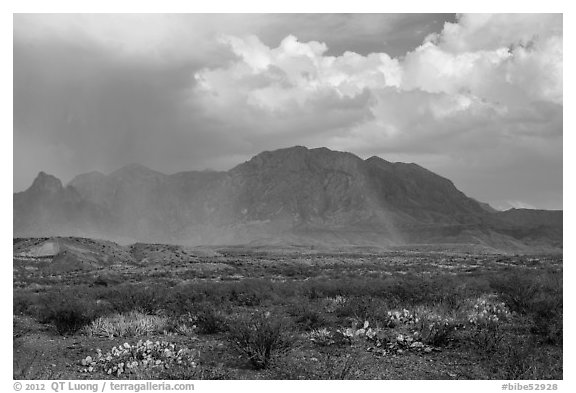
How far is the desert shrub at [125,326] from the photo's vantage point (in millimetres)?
11727

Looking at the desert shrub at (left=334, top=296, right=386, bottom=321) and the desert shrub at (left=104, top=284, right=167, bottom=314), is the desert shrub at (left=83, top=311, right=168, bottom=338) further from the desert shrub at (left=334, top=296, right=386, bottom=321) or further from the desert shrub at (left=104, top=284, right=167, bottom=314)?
the desert shrub at (left=334, top=296, right=386, bottom=321)

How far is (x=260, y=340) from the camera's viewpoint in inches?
364

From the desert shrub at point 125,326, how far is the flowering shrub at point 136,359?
2098 mm

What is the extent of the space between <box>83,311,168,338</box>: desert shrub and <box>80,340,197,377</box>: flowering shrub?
210 centimetres

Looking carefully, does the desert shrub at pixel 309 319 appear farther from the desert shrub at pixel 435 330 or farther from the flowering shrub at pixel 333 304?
the desert shrub at pixel 435 330

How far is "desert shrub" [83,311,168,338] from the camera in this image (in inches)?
462

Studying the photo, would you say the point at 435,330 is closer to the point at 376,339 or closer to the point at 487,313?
the point at 376,339

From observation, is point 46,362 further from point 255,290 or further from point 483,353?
point 255,290

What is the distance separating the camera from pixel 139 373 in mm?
8336

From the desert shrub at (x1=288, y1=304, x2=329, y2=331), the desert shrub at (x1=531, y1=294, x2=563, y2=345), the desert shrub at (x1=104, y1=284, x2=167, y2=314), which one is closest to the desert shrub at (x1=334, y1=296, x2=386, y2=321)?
the desert shrub at (x1=288, y1=304, x2=329, y2=331)

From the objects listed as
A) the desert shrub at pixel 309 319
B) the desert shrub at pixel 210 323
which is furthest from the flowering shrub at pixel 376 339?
the desert shrub at pixel 210 323

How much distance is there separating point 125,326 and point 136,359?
3.00 metres
